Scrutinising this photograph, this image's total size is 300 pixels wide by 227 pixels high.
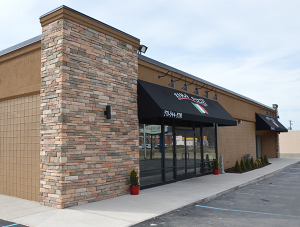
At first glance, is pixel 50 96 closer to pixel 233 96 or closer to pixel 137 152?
pixel 137 152

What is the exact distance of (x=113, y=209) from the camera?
788cm

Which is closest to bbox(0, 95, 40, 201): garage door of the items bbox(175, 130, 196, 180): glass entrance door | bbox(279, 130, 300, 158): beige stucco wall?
bbox(175, 130, 196, 180): glass entrance door

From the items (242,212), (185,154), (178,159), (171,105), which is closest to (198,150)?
(185,154)

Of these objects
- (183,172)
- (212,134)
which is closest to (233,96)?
(212,134)

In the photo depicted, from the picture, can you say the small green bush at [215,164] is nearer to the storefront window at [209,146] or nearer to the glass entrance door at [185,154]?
the storefront window at [209,146]

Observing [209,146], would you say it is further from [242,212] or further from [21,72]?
[21,72]

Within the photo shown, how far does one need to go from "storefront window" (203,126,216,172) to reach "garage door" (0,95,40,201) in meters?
9.50

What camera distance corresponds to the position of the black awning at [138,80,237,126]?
34.0 feet

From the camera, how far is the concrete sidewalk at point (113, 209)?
6.81 meters

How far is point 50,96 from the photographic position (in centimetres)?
862

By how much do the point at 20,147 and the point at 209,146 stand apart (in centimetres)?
1028

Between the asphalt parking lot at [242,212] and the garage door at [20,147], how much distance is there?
4670 millimetres

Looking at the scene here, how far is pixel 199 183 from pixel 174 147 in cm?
195

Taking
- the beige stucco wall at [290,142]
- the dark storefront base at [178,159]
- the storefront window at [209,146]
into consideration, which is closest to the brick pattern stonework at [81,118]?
the dark storefront base at [178,159]
